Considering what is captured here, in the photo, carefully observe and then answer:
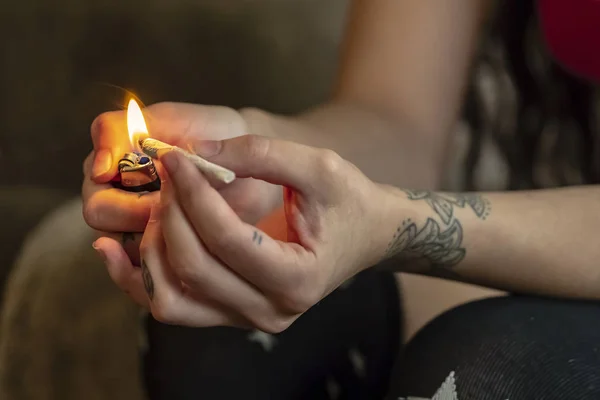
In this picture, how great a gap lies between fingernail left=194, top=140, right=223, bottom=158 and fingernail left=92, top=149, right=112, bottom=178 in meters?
0.11

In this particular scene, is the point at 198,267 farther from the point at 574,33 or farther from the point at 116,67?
the point at 116,67

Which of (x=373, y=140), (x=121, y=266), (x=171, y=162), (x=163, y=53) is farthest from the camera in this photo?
(x=163, y=53)

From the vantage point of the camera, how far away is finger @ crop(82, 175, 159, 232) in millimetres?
514

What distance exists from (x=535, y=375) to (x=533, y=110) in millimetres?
370

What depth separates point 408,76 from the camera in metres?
0.78

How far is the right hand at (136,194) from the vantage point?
519 mm

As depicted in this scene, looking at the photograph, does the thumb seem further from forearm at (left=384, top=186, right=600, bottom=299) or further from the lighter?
forearm at (left=384, top=186, right=600, bottom=299)

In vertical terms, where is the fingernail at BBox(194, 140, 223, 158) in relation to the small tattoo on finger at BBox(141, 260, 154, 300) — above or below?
above

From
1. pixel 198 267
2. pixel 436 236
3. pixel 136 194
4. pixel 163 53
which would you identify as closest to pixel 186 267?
pixel 198 267

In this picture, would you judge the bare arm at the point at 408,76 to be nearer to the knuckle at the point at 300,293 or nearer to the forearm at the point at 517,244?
the forearm at the point at 517,244

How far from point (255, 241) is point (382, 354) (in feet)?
1.28

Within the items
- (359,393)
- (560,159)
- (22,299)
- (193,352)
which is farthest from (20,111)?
(560,159)

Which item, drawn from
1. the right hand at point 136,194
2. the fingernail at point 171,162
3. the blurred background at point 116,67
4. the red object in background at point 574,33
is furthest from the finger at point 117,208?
the red object in background at point 574,33

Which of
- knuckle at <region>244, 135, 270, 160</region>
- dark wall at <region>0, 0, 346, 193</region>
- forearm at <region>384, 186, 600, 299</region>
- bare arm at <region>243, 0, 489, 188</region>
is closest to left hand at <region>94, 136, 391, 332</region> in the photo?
knuckle at <region>244, 135, 270, 160</region>
